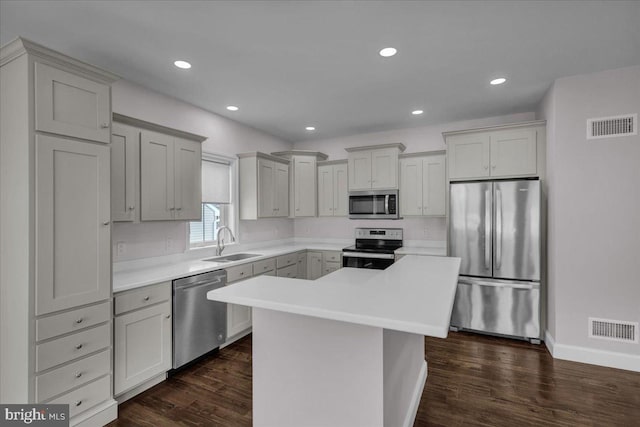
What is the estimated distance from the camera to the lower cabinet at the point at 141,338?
235 cm

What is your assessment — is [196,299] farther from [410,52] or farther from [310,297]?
[410,52]

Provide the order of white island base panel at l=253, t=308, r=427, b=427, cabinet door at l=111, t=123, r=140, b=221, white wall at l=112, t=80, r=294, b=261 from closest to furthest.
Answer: white island base panel at l=253, t=308, r=427, b=427, cabinet door at l=111, t=123, r=140, b=221, white wall at l=112, t=80, r=294, b=261

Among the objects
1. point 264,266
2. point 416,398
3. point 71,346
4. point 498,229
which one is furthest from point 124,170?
point 498,229

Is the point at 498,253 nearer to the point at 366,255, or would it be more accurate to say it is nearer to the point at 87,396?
the point at 366,255

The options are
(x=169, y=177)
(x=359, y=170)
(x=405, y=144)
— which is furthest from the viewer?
(x=405, y=144)

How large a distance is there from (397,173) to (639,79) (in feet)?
8.39

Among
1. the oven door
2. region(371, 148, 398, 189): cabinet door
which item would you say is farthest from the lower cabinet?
region(371, 148, 398, 189): cabinet door

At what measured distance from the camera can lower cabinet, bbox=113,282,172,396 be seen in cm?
235

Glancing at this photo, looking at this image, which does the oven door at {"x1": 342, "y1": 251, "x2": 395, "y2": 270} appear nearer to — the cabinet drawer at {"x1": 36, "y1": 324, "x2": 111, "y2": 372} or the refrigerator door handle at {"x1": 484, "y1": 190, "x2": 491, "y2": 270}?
the refrigerator door handle at {"x1": 484, "y1": 190, "x2": 491, "y2": 270}

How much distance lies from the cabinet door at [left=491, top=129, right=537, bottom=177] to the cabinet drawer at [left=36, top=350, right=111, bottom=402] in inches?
168

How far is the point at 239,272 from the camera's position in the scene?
3.49 meters

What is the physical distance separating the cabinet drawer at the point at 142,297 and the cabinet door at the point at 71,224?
0.18 meters

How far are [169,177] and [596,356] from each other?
14.8 ft

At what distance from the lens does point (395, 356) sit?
1.78 meters
